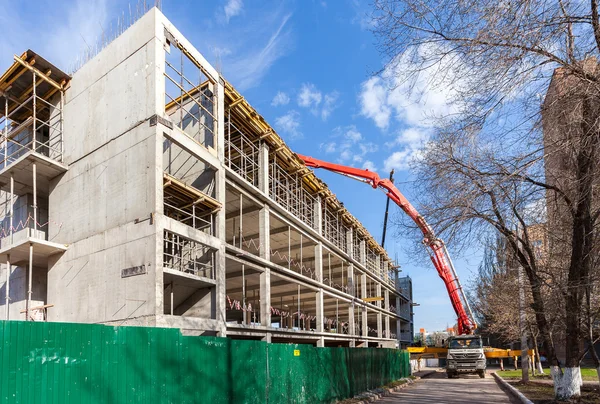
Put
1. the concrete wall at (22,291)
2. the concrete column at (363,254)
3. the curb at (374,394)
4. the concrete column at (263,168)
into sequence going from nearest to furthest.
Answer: the curb at (374,394) < the concrete wall at (22,291) < the concrete column at (263,168) < the concrete column at (363,254)

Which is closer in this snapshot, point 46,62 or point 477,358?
point 46,62

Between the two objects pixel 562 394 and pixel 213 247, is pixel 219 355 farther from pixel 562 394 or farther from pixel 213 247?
pixel 562 394

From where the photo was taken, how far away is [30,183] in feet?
71.4

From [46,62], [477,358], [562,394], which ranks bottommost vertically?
[477,358]

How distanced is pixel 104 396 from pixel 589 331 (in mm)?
12477

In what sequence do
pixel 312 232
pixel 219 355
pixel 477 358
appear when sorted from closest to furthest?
pixel 219 355, pixel 312 232, pixel 477 358

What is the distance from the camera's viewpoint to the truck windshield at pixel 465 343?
33384mm

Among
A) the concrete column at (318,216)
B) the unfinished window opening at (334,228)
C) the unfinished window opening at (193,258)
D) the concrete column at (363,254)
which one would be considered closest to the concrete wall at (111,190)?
the unfinished window opening at (193,258)

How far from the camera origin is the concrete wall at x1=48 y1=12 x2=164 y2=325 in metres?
16.3

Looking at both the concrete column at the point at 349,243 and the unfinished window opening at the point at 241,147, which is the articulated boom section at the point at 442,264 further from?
the unfinished window opening at the point at 241,147

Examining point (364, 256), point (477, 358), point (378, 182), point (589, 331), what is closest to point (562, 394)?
point (589, 331)

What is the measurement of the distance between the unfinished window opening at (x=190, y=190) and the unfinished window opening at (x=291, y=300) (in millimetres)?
6203

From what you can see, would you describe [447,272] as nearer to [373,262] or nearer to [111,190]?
[373,262]

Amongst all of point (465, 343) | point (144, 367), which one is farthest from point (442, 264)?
point (144, 367)
